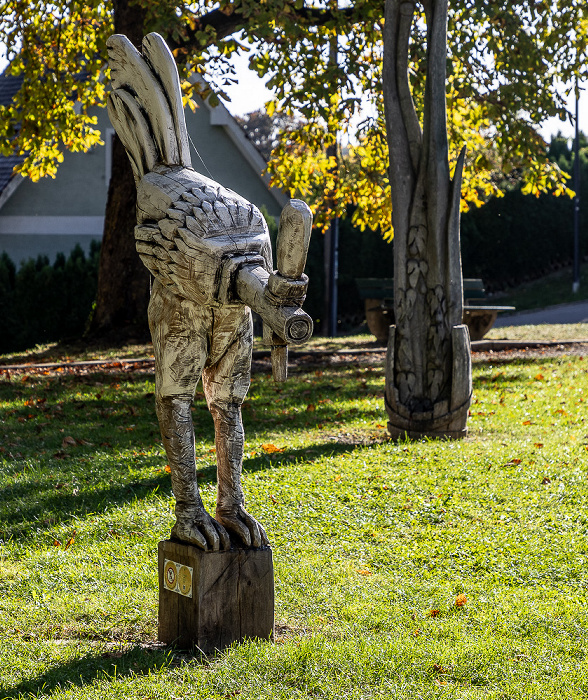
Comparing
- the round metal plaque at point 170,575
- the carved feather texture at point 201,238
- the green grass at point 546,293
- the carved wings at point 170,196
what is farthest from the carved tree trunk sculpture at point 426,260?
the green grass at point 546,293

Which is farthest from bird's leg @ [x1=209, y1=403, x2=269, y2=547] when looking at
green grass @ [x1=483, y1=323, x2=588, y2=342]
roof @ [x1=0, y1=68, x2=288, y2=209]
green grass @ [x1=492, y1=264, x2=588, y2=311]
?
green grass @ [x1=492, y1=264, x2=588, y2=311]

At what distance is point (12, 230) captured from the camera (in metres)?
20.9

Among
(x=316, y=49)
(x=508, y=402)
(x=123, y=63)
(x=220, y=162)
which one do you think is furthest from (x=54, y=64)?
(x=123, y=63)

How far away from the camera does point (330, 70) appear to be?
35.3ft

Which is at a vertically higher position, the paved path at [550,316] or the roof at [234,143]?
the roof at [234,143]

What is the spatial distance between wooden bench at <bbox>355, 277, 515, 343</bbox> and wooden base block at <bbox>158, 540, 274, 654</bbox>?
11315 mm

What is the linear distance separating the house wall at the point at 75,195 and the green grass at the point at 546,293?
10.5 meters

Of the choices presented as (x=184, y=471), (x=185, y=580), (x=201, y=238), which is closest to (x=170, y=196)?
(x=201, y=238)

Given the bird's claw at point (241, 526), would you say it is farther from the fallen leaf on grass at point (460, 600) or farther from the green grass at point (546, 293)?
the green grass at point (546, 293)

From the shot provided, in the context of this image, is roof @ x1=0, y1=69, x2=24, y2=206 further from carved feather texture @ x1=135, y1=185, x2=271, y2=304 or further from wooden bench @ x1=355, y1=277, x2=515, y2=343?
carved feather texture @ x1=135, y1=185, x2=271, y2=304

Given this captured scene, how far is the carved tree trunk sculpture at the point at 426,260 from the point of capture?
7848 millimetres

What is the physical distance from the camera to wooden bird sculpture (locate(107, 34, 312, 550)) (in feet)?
11.0

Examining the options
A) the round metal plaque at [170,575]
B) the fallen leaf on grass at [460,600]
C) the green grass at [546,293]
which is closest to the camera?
the round metal plaque at [170,575]

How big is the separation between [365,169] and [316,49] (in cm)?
317
